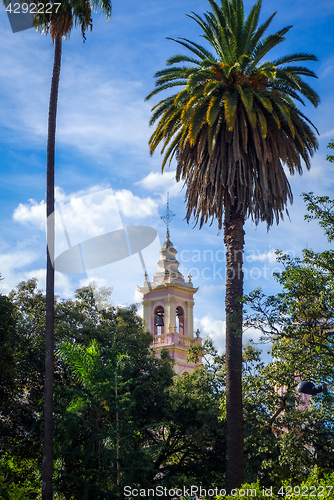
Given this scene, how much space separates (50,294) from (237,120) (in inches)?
326

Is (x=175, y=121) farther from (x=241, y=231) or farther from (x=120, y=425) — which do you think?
(x=120, y=425)

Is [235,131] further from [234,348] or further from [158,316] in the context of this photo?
[158,316]

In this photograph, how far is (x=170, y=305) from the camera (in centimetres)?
4762

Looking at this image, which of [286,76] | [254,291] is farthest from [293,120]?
[254,291]

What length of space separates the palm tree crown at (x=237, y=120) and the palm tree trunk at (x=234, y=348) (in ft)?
2.11

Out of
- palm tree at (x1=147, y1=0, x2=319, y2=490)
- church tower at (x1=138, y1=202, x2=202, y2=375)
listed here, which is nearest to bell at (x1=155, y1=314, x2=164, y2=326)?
church tower at (x1=138, y1=202, x2=202, y2=375)

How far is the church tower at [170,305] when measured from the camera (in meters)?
46.6

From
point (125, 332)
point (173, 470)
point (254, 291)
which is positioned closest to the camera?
point (254, 291)

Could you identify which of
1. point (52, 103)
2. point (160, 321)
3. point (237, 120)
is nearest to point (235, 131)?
point (237, 120)

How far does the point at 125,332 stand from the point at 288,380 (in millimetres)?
12080

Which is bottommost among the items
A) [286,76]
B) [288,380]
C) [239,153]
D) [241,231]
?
[288,380]

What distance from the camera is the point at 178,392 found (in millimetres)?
24719

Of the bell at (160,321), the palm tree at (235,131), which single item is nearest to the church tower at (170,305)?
the bell at (160,321)

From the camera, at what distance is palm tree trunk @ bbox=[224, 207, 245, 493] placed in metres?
17.9
